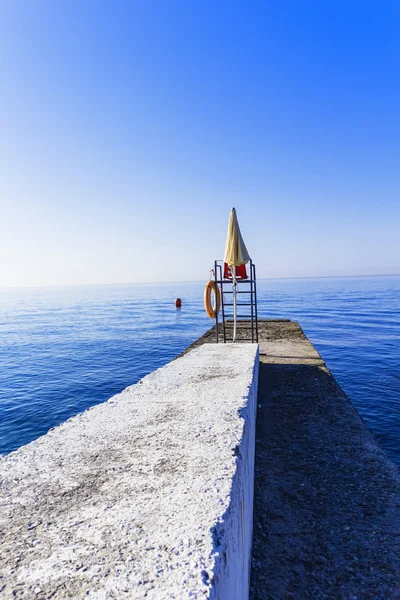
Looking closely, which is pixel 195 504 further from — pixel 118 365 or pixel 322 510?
pixel 118 365

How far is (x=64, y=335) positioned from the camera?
88.0 feet

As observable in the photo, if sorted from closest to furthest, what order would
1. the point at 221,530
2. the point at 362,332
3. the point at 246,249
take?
the point at 221,530, the point at 246,249, the point at 362,332

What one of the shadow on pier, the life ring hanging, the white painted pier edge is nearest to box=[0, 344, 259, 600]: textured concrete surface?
the white painted pier edge

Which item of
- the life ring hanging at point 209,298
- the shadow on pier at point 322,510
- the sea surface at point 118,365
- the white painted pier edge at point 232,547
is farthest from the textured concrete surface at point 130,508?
the sea surface at point 118,365

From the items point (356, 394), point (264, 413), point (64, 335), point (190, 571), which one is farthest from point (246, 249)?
point (64, 335)

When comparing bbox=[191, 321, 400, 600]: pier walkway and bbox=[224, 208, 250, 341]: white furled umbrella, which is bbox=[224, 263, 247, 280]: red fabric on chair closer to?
bbox=[224, 208, 250, 341]: white furled umbrella

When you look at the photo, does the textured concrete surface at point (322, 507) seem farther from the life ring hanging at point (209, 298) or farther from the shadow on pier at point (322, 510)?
the life ring hanging at point (209, 298)

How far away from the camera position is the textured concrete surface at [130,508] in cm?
146

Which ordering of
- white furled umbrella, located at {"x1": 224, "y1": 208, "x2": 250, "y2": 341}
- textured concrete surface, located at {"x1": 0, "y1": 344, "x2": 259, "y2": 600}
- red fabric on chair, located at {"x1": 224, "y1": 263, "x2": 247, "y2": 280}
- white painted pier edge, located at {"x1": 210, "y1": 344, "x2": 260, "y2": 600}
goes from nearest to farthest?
textured concrete surface, located at {"x1": 0, "y1": 344, "x2": 259, "y2": 600}, white painted pier edge, located at {"x1": 210, "y1": 344, "x2": 260, "y2": 600}, white furled umbrella, located at {"x1": 224, "y1": 208, "x2": 250, "y2": 341}, red fabric on chair, located at {"x1": 224, "y1": 263, "x2": 247, "y2": 280}

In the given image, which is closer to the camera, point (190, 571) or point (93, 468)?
point (190, 571)

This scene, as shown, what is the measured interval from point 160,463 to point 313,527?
6.28 ft

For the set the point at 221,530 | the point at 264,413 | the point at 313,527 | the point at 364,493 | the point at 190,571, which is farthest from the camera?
the point at 264,413

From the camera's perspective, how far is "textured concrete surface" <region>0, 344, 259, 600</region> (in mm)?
1463

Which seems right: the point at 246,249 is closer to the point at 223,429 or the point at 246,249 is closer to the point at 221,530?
the point at 223,429
